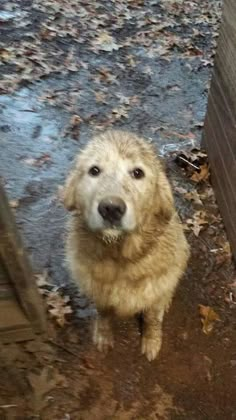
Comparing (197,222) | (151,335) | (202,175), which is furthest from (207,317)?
(202,175)

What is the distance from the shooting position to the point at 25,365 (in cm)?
311

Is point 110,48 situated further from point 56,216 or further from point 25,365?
point 25,365

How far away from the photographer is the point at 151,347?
317cm

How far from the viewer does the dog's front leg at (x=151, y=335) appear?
10.3 feet

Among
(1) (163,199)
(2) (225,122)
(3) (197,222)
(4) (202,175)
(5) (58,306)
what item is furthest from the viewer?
(4) (202,175)

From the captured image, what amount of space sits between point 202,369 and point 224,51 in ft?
7.05

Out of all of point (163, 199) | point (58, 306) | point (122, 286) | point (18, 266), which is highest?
point (163, 199)

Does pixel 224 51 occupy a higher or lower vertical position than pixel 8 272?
higher

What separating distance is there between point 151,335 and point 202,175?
5.21ft

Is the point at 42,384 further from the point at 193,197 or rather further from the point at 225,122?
the point at 225,122

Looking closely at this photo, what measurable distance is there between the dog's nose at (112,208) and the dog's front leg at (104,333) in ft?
3.41

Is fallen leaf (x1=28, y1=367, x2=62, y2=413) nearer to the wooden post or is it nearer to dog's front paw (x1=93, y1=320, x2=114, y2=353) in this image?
dog's front paw (x1=93, y1=320, x2=114, y2=353)

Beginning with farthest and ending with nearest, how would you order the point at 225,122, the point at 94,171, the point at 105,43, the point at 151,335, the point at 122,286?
the point at 105,43
the point at 225,122
the point at 151,335
the point at 122,286
the point at 94,171

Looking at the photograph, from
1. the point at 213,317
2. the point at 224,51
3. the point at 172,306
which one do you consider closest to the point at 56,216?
the point at 172,306
